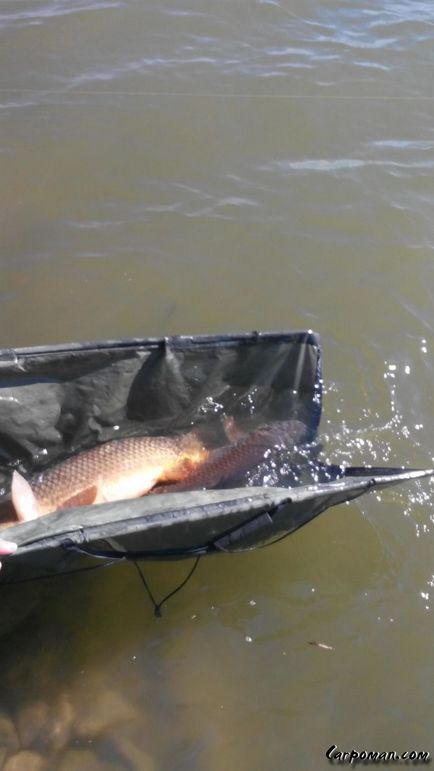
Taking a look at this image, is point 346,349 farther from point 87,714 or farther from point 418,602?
point 87,714

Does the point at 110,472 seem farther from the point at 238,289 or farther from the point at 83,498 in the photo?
the point at 238,289

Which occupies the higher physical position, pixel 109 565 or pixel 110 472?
pixel 110 472

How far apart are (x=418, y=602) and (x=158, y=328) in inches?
95.7

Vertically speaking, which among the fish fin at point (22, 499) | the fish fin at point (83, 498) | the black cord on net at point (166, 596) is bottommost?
the black cord on net at point (166, 596)

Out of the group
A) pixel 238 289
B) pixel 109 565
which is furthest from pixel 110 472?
pixel 238 289

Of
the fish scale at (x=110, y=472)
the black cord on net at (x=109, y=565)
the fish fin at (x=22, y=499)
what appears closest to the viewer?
the black cord on net at (x=109, y=565)

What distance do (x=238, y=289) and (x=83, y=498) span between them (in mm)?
2180

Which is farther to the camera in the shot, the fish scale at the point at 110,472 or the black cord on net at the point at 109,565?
the fish scale at the point at 110,472

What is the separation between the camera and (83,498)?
359cm

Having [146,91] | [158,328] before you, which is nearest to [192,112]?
[146,91]

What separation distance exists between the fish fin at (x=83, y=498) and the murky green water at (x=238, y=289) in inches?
14.1

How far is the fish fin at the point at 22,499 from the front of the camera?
328cm

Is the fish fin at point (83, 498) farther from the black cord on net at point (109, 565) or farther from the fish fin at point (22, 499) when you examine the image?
the black cord on net at point (109, 565)

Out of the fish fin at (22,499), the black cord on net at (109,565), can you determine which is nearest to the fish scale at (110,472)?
the fish fin at (22,499)
